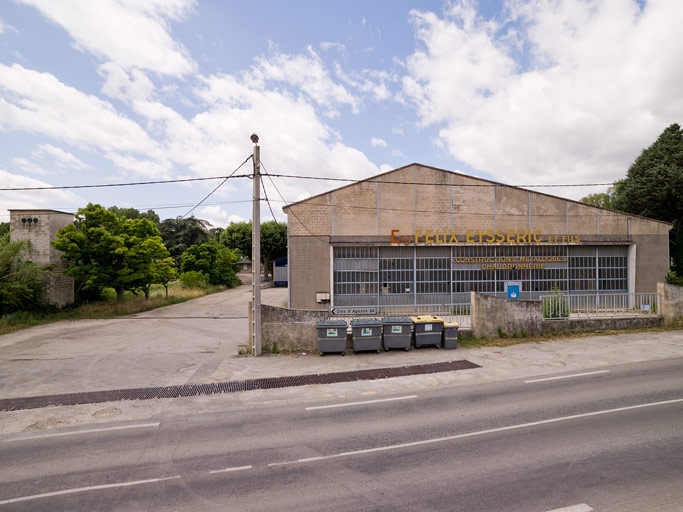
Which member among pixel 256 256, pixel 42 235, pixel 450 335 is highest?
pixel 42 235

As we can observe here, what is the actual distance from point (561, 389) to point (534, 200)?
45.9 feet

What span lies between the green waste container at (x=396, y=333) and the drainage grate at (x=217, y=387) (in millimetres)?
1451

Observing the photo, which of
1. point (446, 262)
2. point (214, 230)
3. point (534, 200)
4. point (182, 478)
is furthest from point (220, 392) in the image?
point (214, 230)

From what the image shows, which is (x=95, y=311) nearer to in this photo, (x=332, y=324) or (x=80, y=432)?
(x=332, y=324)

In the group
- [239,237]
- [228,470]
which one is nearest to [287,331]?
[228,470]

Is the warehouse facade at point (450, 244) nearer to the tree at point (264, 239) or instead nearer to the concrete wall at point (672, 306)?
the concrete wall at point (672, 306)

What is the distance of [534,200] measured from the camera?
64.5 feet

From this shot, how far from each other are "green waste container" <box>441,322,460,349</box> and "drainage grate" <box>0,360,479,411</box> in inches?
65.0

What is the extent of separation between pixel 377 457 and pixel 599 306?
1392 centimetres

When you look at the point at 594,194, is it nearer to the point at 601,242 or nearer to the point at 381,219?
the point at 601,242

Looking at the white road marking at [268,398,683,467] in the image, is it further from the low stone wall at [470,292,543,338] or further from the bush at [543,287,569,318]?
the bush at [543,287,569,318]

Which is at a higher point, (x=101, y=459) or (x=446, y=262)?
(x=446, y=262)

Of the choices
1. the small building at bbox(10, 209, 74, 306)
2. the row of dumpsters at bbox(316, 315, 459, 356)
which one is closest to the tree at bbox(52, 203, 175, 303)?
the small building at bbox(10, 209, 74, 306)

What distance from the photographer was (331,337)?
11.4m
